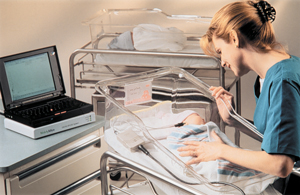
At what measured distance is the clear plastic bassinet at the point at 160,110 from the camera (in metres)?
1.08

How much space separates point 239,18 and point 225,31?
64 millimetres

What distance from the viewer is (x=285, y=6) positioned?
2574 mm

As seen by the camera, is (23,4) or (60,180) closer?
(60,180)

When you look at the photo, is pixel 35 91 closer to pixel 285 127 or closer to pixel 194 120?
pixel 194 120

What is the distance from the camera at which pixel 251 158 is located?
1.06 m

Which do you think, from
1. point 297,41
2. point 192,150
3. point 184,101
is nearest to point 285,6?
point 297,41

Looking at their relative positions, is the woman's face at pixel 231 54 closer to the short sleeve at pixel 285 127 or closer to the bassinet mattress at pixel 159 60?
the short sleeve at pixel 285 127

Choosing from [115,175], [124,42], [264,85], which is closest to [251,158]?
[264,85]

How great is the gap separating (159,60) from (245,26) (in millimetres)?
1004

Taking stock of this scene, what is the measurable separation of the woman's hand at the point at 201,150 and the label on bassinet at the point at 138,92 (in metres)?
0.33

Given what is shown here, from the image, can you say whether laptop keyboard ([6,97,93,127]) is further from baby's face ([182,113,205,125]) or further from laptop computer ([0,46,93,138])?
baby's face ([182,113,205,125])

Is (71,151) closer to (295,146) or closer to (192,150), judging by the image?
(192,150)

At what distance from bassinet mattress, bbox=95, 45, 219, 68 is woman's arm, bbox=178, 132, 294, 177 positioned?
993mm

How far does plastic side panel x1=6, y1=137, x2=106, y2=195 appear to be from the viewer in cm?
130
